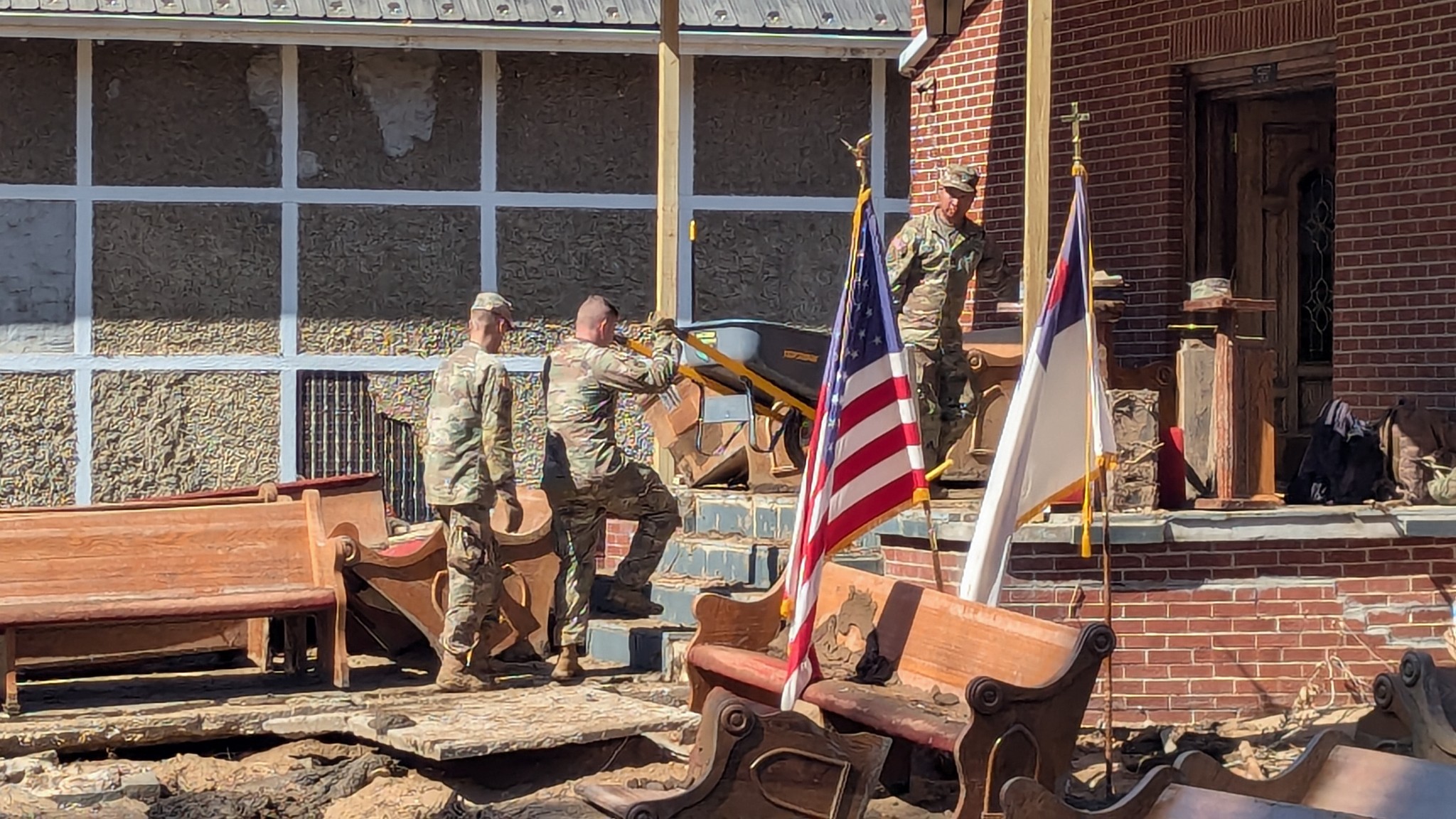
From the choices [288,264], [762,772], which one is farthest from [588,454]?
[288,264]

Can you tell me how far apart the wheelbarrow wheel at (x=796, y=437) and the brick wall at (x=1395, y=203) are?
120 inches

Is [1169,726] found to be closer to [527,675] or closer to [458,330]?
[527,675]

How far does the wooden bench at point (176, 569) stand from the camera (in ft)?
30.5

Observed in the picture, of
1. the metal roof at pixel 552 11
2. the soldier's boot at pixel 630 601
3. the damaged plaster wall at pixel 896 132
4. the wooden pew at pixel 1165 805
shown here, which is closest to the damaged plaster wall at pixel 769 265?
the damaged plaster wall at pixel 896 132

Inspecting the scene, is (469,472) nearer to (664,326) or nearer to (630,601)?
(664,326)

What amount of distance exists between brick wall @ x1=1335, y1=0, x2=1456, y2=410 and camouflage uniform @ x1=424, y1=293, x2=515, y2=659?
4.89 meters

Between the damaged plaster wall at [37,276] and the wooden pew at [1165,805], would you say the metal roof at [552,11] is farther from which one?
the wooden pew at [1165,805]

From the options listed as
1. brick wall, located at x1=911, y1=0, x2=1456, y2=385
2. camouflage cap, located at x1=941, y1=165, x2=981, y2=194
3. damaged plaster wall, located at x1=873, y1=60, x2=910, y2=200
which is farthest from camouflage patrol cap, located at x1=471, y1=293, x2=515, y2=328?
damaged plaster wall, located at x1=873, y1=60, x2=910, y2=200

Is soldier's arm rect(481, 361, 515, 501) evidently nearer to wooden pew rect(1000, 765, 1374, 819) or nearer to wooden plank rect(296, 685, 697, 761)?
wooden plank rect(296, 685, 697, 761)

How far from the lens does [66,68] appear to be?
14.0 metres

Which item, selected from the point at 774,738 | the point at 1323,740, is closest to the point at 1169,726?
the point at 774,738

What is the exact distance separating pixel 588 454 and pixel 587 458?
2cm

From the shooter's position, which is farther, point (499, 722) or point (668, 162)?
point (668, 162)

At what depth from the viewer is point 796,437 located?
11.8 meters
